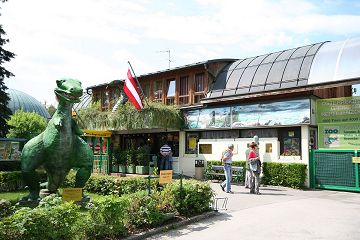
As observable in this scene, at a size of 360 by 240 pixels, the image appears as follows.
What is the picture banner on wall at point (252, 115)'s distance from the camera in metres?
16.6

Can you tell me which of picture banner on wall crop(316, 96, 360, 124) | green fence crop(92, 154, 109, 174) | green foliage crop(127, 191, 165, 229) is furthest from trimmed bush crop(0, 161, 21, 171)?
picture banner on wall crop(316, 96, 360, 124)

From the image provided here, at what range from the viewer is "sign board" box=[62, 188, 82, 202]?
736 centimetres

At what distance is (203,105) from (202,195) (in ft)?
39.5

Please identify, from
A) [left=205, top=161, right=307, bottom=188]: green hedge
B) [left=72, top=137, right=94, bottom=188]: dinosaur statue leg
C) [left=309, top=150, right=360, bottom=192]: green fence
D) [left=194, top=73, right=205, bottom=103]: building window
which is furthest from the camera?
[left=194, top=73, right=205, bottom=103]: building window

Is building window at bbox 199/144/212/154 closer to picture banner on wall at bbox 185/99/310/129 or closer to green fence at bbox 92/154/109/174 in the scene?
picture banner on wall at bbox 185/99/310/129

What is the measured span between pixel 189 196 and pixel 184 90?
14463 mm

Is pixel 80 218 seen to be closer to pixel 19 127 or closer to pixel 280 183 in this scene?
pixel 280 183

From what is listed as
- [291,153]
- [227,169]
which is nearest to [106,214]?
[227,169]

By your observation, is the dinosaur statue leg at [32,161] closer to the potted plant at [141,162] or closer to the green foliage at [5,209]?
the green foliage at [5,209]

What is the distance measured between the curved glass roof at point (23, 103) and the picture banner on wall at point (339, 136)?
53.8m

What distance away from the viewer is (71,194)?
7.45 m

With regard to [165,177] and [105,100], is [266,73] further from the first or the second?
[105,100]

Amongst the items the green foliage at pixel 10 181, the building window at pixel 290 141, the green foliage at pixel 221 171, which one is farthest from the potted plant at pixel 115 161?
the building window at pixel 290 141

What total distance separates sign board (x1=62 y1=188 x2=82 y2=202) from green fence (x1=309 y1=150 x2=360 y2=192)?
12037mm
